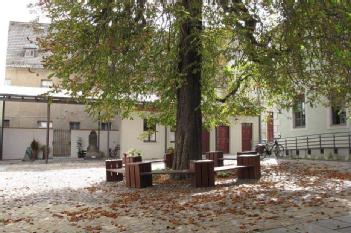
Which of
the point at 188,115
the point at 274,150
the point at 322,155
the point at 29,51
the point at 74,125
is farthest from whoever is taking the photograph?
the point at 29,51

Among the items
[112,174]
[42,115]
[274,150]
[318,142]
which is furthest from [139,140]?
[112,174]

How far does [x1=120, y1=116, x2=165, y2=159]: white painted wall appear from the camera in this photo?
28.5 m

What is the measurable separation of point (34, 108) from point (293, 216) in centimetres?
3072

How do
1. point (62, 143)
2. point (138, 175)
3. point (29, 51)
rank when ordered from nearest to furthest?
point (138, 175), point (62, 143), point (29, 51)

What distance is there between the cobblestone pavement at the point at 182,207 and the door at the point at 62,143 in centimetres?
1824

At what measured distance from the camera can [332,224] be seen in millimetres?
6523

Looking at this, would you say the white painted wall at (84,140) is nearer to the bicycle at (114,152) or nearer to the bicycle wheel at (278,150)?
the bicycle at (114,152)

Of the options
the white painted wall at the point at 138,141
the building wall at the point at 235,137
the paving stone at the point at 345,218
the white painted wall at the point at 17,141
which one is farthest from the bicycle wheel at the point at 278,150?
the paving stone at the point at 345,218

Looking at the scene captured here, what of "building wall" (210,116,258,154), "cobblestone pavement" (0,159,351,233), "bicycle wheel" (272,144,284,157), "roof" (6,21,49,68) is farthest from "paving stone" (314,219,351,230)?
"roof" (6,21,49,68)

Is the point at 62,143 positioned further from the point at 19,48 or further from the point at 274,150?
the point at 274,150

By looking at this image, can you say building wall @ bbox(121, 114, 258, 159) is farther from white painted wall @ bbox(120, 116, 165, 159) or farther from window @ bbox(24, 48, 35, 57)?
window @ bbox(24, 48, 35, 57)

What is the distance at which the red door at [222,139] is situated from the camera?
32125 millimetres

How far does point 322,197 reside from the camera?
9.29m

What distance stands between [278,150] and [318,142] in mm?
2842
